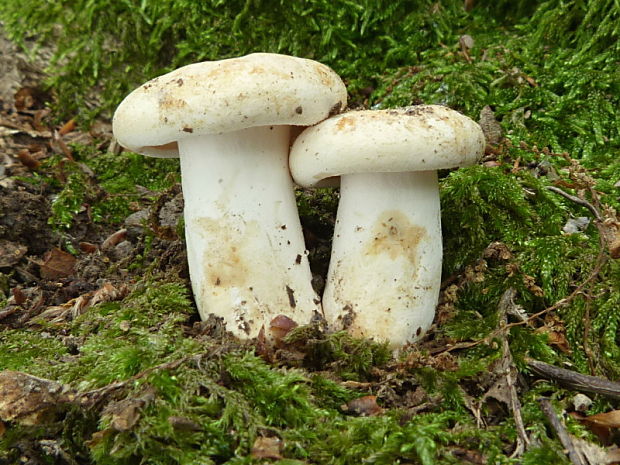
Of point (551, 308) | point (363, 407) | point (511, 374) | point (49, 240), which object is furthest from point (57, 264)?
point (551, 308)

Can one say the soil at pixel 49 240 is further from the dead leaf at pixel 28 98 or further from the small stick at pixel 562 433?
the small stick at pixel 562 433

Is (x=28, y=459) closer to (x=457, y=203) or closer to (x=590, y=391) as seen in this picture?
(x=590, y=391)

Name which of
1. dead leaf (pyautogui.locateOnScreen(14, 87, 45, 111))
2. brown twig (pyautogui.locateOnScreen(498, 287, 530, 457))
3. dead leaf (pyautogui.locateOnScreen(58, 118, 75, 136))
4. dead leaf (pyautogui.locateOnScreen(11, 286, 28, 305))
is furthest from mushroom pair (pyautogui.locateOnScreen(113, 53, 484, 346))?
dead leaf (pyautogui.locateOnScreen(14, 87, 45, 111))

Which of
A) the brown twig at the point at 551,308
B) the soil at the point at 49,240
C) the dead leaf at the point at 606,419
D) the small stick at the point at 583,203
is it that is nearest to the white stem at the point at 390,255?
the brown twig at the point at 551,308

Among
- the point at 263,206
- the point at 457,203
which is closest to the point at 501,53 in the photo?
the point at 457,203

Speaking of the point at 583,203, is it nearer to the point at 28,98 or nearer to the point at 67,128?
the point at 67,128

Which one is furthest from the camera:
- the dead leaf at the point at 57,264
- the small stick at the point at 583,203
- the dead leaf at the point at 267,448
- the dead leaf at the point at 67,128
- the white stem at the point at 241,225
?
the dead leaf at the point at 67,128
